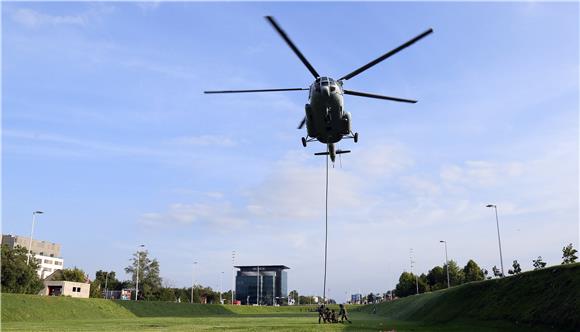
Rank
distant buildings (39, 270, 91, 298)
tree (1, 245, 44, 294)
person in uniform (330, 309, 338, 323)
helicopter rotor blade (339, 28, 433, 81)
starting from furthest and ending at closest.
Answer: distant buildings (39, 270, 91, 298) < tree (1, 245, 44, 294) < person in uniform (330, 309, 338, 323) < helicopter rotor blade (339, 28, 433, 81)

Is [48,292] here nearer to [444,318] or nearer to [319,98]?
[444,318]

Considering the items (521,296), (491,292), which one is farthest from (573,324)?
(491,292)

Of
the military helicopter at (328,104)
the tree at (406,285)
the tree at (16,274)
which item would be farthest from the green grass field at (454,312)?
the tree at (406,285)

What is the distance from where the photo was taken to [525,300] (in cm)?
4291

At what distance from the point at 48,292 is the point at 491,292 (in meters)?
103

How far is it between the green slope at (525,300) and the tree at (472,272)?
260 feet

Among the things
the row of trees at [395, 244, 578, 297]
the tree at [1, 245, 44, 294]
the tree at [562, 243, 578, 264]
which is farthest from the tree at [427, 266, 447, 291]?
the tree at [1, 245, 44, 294]

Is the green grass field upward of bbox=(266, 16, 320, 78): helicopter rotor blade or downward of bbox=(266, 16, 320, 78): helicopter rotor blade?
downward

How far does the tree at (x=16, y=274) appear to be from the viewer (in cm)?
8850

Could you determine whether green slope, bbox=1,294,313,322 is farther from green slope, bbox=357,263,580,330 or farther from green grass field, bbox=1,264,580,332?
green slope, bbox=357,263,580,330

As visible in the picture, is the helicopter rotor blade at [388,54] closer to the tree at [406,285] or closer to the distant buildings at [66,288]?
the distant buildings at [66,288]

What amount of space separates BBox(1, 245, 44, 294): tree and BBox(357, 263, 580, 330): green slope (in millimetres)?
75438

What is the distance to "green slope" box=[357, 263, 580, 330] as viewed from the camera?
35.5 meters

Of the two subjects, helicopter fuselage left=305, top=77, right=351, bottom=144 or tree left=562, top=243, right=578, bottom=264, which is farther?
tree left=562, top=243, right=578, bottom=264
